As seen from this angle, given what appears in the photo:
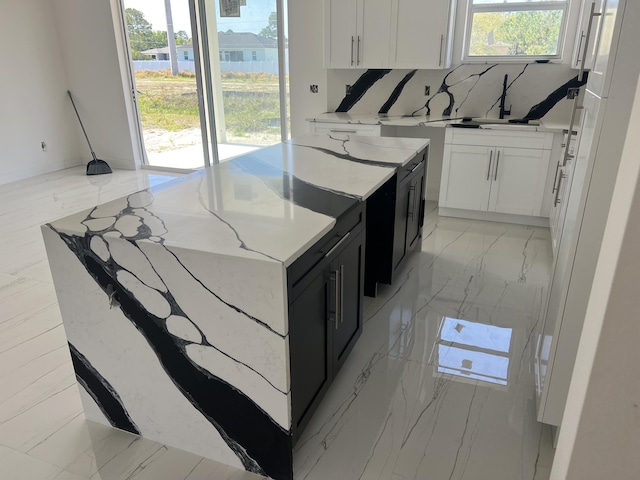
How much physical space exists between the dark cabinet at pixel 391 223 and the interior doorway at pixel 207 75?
2814 mm

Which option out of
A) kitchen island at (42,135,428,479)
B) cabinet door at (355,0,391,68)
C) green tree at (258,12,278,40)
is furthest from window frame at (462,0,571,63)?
kitchen island at (42,135,428,479)

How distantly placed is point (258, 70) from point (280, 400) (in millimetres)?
4758

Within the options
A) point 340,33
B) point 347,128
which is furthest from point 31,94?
point 347,128

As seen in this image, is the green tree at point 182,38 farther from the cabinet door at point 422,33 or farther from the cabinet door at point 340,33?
the cabinet door at point 422,33

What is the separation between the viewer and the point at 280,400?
5.08 ft

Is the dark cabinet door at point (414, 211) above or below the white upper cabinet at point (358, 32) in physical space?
below

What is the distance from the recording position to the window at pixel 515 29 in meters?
4.16

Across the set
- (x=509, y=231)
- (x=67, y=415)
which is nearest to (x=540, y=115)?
(x=509, y=231)

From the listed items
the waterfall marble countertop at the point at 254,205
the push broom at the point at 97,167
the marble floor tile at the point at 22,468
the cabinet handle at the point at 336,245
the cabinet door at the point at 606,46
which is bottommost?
the marble floor tile at the point at 22,468

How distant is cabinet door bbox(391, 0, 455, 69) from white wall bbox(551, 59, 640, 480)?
3.95 meters

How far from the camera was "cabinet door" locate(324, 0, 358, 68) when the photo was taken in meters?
4.50

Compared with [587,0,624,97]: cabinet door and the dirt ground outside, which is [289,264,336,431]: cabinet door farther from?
the dirt ground outside

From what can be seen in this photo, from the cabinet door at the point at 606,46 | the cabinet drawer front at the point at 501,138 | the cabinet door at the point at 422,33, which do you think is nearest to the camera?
the cabinet door at the point at 606,46

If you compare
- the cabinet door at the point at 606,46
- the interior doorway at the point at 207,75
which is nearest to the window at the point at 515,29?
the interior doorway at the point at 207,75
